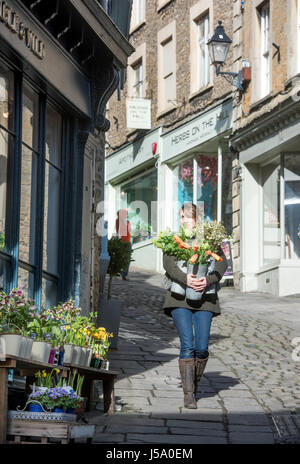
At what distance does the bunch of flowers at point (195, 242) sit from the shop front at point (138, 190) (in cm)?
1773

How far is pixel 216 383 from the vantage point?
10055 mm

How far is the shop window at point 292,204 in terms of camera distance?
65.7ft

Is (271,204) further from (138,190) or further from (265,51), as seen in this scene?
(138,190)

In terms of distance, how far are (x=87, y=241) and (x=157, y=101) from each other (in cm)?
1648

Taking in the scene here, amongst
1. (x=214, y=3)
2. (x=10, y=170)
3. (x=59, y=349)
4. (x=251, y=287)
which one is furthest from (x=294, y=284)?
(x=59, y=349)

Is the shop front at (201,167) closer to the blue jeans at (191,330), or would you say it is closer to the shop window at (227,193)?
the shop window at (227,193)

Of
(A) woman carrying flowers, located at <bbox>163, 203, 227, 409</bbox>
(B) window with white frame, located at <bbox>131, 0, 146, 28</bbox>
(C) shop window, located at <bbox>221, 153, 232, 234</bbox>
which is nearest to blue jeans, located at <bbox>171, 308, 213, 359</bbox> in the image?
(A) woman carrying flowers, located at <bbox>163, 203, 227, 409</bbox>

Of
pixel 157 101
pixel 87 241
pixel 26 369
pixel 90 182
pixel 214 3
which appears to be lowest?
pixel 26 369

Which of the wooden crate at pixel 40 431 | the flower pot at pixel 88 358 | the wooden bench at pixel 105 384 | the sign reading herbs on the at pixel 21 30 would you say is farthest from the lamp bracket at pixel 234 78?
the wooden crate at pixel 40 431

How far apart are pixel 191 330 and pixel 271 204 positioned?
12.7m

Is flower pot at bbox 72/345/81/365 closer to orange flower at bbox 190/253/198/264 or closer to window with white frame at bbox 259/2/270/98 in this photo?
orange flower at bbox 190/253/198/264

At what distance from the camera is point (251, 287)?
69.9 feet

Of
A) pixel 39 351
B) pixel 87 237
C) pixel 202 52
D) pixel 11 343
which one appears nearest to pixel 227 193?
pixel 202 52

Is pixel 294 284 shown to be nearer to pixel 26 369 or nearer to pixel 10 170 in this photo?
pixel 10 170
